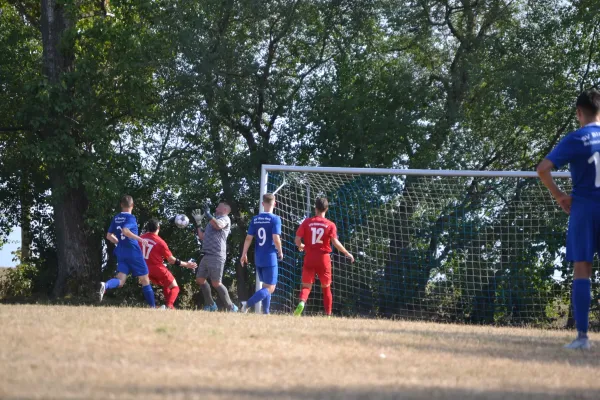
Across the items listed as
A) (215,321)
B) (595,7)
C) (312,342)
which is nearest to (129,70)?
(595,7)

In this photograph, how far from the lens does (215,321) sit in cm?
884

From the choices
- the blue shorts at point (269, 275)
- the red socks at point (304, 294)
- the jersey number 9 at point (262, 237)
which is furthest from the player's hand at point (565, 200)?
the blue shorts at point (269, 275)

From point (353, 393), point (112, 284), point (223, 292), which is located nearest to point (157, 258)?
point (112, 284)

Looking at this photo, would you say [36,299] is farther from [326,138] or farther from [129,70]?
[326,138]

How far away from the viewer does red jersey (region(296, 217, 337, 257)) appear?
12.5 meters

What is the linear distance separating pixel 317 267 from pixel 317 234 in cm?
50

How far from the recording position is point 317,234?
41.0 feet

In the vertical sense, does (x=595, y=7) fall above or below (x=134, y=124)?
above

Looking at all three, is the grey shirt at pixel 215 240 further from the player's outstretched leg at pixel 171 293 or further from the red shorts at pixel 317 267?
the red shorts at pixel 317 267

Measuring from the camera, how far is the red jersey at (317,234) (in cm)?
1247

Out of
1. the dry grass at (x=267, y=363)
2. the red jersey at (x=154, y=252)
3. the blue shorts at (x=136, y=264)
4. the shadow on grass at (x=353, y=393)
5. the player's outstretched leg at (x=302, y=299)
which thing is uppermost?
the red jersey at (x=154, y=252)

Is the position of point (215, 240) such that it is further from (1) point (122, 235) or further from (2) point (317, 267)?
(2) point (317, 267)

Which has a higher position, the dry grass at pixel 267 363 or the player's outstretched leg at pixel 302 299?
the player's outstretched leg at pixel 302 299

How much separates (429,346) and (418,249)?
952cm
